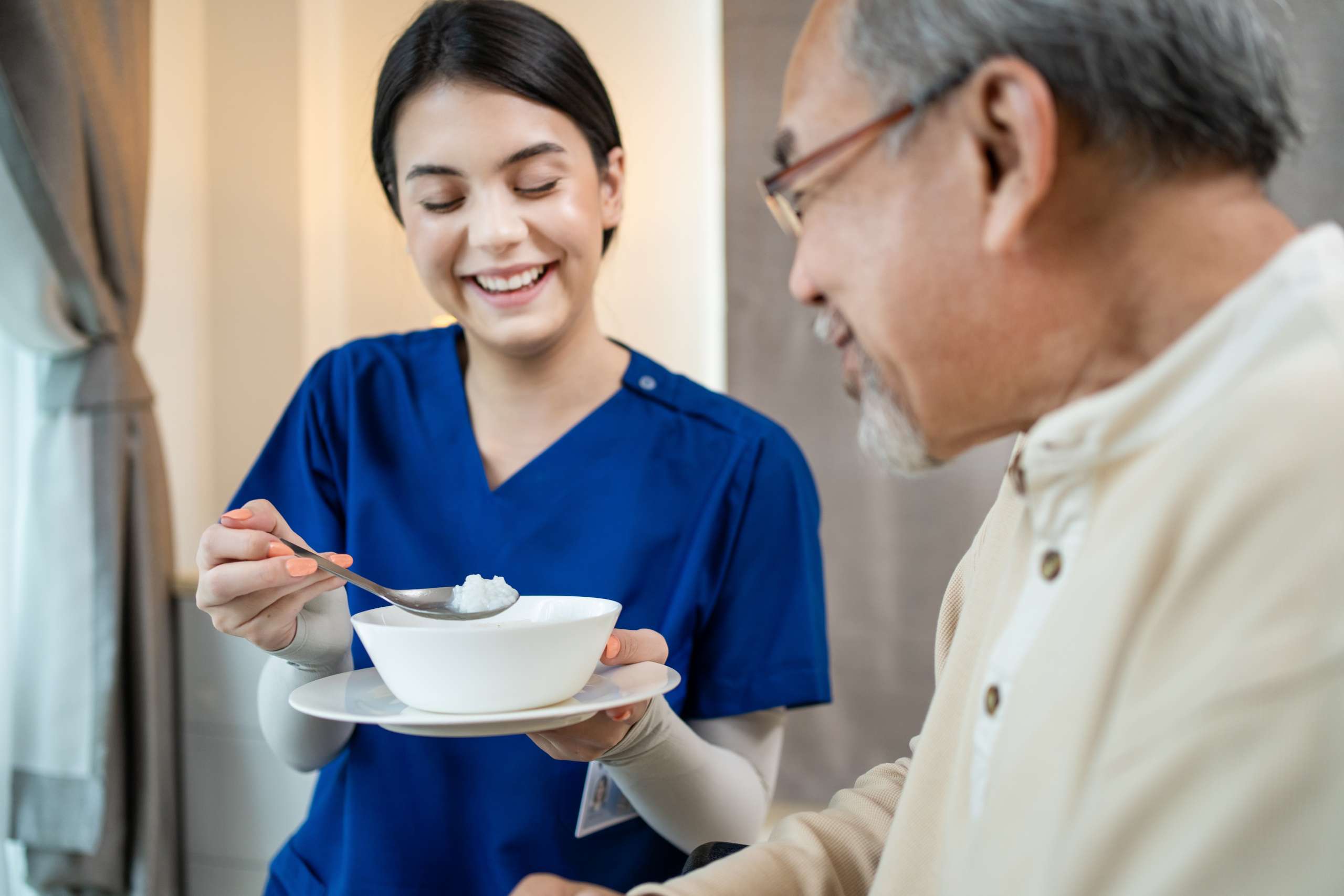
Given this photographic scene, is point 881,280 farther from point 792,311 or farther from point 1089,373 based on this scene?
point 792,311

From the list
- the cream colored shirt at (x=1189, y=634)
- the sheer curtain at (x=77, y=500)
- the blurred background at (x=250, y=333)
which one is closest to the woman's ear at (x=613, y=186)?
the cream colored shirt at (x=1189, y=634)

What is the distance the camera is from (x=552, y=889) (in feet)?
2.37

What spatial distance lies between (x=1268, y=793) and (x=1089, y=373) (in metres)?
0.25

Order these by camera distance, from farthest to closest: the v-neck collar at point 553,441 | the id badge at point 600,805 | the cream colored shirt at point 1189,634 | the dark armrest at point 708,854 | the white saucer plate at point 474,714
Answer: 1. the v-neck collar at point 553,441
2. the id badge at point 600,805
3. the dark armrest at point 708,854
4. the white saucer plate at point 474,714
5. the cream colored shirt at point 1189,634

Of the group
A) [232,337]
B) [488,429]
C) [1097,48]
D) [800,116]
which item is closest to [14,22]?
[232,337]

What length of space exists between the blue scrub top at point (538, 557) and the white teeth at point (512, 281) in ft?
0.59

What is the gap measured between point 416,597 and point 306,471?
39cm

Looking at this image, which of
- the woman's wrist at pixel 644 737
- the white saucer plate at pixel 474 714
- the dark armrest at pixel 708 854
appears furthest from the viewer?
the woman's wrist at pixel 644 737

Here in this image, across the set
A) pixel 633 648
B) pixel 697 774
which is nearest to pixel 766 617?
pixel 697 774

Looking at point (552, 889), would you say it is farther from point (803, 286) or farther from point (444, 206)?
point (444, 206)

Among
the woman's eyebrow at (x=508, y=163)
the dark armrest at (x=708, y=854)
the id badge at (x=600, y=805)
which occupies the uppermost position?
the woman's eyebrow at (x=508, y=163)

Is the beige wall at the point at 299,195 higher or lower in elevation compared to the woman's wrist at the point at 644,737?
higher

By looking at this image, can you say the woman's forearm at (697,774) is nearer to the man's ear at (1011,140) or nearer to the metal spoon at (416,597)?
the metal spoon at (416,597)

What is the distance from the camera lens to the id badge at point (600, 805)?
3.46 ft
